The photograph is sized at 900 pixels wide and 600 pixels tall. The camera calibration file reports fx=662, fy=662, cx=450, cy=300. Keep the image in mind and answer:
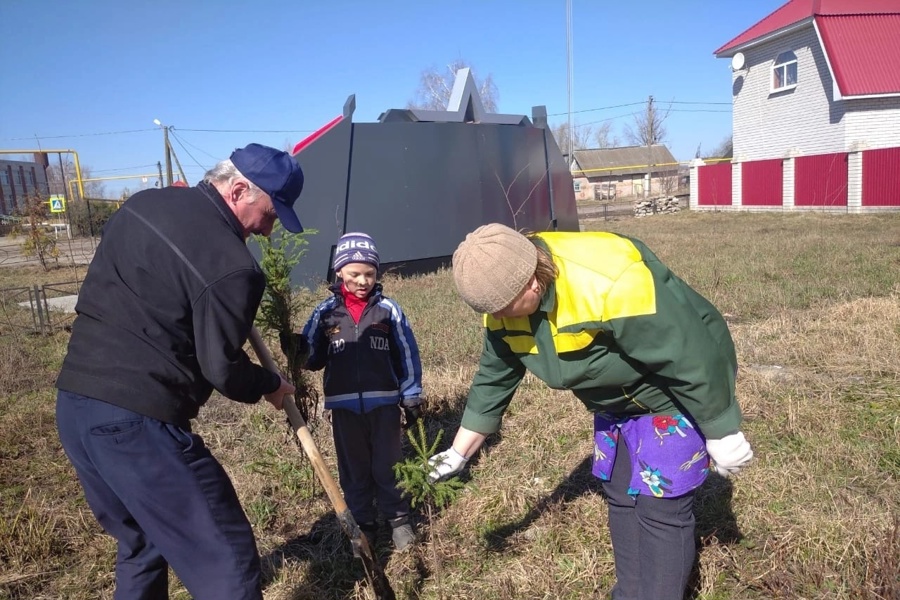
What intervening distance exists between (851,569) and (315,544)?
245 centimetres

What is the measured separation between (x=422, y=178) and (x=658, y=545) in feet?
30.3

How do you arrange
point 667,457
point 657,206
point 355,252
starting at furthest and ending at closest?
point 657,206, point 355,252, point 667,457

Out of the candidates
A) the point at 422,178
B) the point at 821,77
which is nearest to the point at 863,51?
the point at 821,77

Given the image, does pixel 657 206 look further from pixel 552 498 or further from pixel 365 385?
pixel 365 385

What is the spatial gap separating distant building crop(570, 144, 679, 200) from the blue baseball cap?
154 feet

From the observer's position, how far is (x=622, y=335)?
1968 millimetres

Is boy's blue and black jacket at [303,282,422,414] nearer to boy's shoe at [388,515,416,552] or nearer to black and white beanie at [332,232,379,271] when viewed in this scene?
black and white beanie at [332,232,379,271]

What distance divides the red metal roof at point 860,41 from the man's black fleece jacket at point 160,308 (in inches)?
928

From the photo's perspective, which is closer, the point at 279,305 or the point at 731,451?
the point at 731,451

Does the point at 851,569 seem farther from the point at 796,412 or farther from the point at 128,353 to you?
the point at 128,353

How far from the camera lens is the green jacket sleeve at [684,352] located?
1946 mm

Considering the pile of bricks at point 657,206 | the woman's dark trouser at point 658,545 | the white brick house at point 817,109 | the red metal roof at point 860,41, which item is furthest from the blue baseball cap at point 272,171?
the pile of bricks at point 657,206

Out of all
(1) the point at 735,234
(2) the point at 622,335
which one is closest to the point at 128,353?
(2) the point at 622,335

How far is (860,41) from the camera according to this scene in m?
21.5
